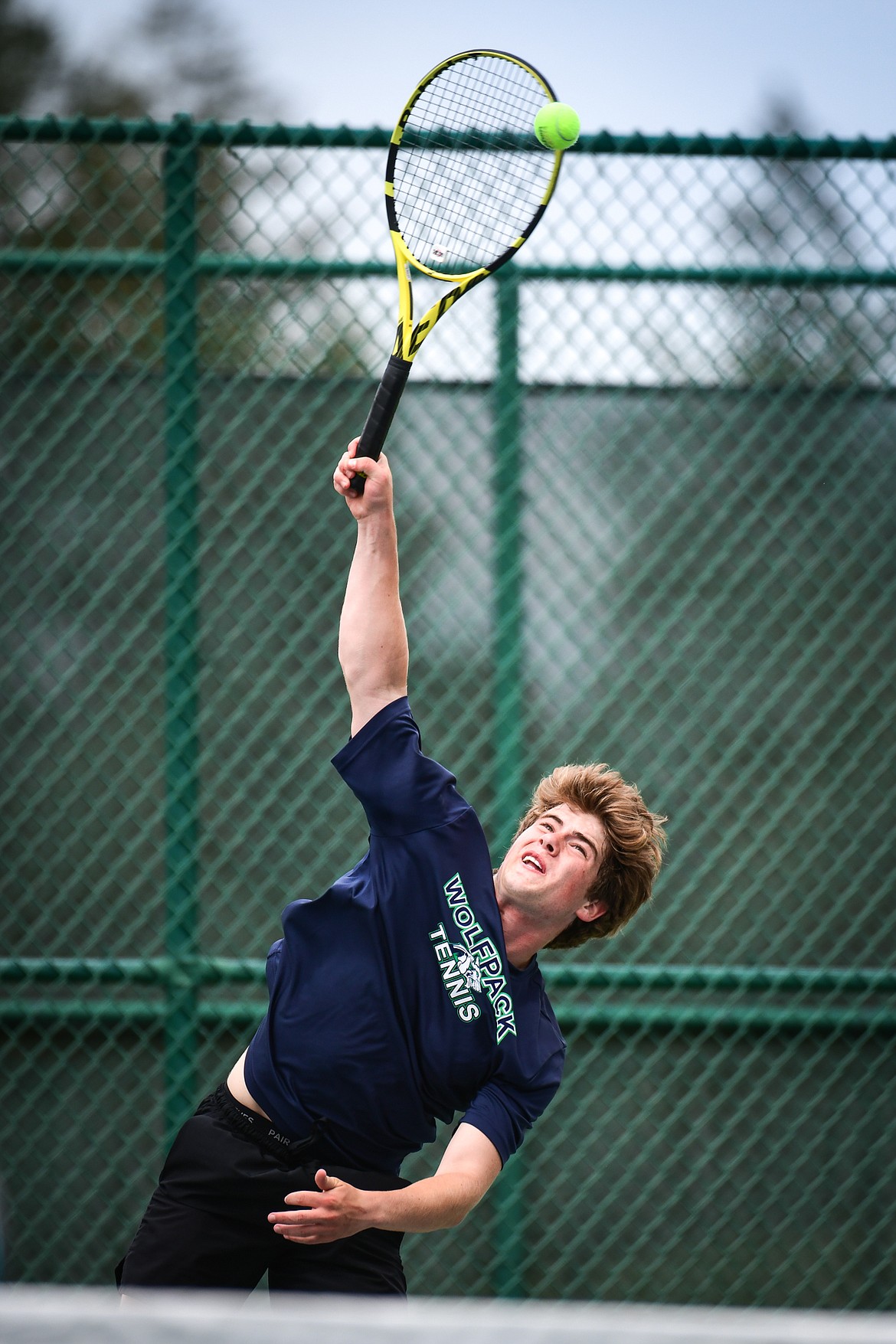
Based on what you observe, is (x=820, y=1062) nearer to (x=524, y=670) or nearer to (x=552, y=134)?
(x=524, y=670)

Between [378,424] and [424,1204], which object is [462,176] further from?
[424,1204]

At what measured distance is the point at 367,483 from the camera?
1846 millimetres

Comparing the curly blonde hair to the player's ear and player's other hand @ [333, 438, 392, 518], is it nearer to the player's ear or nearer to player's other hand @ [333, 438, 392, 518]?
the player's ear

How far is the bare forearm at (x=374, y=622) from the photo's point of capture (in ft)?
6.02

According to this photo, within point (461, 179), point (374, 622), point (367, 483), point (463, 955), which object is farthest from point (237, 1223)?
point (461, 179)

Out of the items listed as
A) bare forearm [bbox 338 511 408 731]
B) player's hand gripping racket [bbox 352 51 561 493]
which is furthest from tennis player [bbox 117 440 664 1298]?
player's hand gripping racket [bbox 352 51 561 493]

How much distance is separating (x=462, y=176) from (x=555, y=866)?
141cm

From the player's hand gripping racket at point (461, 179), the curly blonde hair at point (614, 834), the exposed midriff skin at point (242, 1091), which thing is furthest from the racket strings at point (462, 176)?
the exposed midriff skin at point (242, 1091)

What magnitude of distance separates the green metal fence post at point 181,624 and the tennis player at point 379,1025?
31.0 inches

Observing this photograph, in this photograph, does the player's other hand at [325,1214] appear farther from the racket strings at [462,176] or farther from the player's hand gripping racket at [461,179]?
the racket strings at [462,176]

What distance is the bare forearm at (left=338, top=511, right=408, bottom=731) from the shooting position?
6.02ft

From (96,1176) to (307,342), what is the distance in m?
2.08

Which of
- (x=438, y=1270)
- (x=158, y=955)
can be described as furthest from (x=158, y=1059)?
(x=438, y=1270)

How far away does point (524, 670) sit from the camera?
9.84 ft
